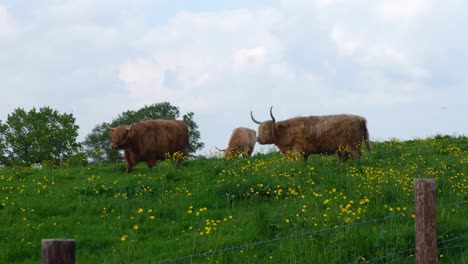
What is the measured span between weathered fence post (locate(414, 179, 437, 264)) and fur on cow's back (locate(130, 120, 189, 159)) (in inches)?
477

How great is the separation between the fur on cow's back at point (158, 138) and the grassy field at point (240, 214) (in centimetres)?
274

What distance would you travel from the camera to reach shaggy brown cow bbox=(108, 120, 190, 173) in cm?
1741

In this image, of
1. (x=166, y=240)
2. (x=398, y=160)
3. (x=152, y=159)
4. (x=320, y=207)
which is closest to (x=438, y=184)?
(x=320, y=207)

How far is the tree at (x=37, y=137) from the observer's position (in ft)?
130

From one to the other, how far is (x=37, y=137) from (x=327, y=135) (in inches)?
1113

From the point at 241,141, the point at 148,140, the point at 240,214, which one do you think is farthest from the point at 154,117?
the point at 240,214

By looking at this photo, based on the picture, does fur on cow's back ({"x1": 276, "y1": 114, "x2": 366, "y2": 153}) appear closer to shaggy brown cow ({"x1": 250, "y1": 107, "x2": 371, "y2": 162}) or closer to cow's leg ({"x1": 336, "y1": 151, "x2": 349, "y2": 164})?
shaggy brown cow ({"x1": 250, "y1": 107, "x2": 371, "y2": 162})

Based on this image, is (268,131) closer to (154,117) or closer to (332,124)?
(332,124)

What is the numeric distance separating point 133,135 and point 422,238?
41.6 ft

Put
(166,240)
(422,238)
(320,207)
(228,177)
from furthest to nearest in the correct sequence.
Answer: (228,177), (320,207), (166,240), (422,238)

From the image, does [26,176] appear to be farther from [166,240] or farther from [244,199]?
[166,240]

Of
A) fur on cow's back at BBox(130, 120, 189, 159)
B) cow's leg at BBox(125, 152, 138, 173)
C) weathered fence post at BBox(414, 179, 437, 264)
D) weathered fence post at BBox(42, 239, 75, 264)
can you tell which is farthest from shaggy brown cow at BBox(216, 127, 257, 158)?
weathered fence post at BBox(42, 239, 75, 264)

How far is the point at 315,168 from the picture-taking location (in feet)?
44.3

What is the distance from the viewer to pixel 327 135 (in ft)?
53.4
